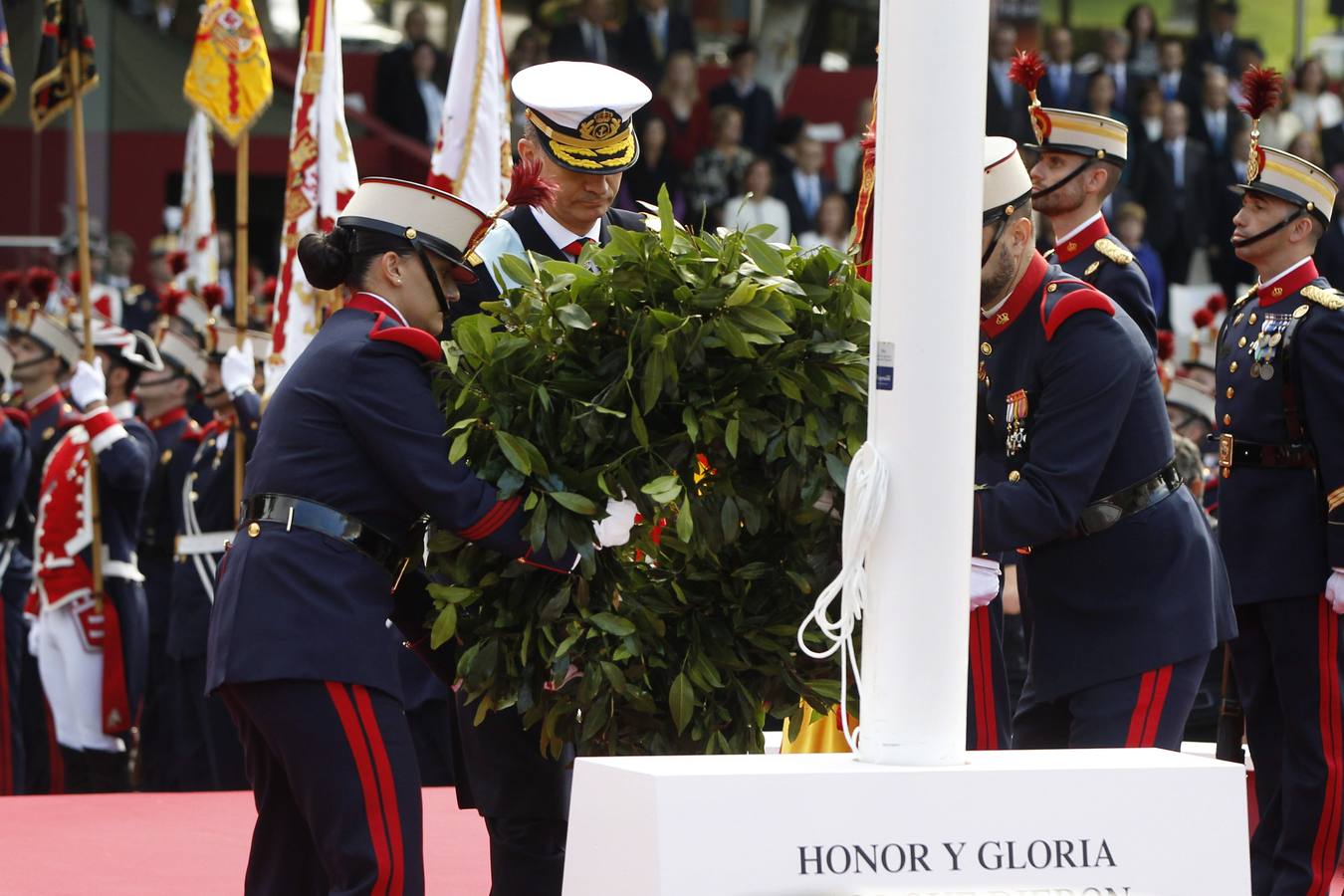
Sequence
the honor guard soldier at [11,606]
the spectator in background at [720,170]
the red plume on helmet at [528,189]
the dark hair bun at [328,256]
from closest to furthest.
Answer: the dark hair bun at [328,256], the red plume on helmet at [528,189], the honor guard soldier at [11,606], the spectator in background at [720,170]

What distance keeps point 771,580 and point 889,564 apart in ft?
2.61

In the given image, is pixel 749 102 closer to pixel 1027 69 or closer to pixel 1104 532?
pixel 1027 69

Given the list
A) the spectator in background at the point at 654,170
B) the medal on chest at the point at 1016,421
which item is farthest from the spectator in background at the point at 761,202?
the medal on chest at the point at 1016,421

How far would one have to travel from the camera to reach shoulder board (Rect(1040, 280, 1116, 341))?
398cm

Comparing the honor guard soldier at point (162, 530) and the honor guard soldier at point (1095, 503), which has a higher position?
the honor guard soldier at point (1095, 503)

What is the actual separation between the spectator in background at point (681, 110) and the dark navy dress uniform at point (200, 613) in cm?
651

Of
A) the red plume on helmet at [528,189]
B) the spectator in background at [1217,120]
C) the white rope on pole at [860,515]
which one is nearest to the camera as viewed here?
the white rope on pole at [860,515]

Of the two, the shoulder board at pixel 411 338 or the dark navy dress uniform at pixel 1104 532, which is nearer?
the shoulder board at pixel 411 338

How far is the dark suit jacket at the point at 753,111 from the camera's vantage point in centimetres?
1470

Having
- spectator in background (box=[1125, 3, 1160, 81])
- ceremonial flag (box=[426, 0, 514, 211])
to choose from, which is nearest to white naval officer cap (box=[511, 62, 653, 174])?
ceremonial flag (box=[426, 0, 514, 211])

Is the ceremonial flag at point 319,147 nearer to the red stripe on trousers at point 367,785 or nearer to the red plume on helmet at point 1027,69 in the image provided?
the red plume on helmet at point 1027,69

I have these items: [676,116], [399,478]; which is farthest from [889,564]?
[676,116]

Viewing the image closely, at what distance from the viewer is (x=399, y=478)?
3545mm

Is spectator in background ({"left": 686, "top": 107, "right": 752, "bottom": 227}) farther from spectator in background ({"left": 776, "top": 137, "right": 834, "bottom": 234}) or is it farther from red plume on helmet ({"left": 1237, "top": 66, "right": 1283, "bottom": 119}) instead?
red plume on helmet ({"left": 1237, "top": 66, "right": 1283, "bottom": 119})
